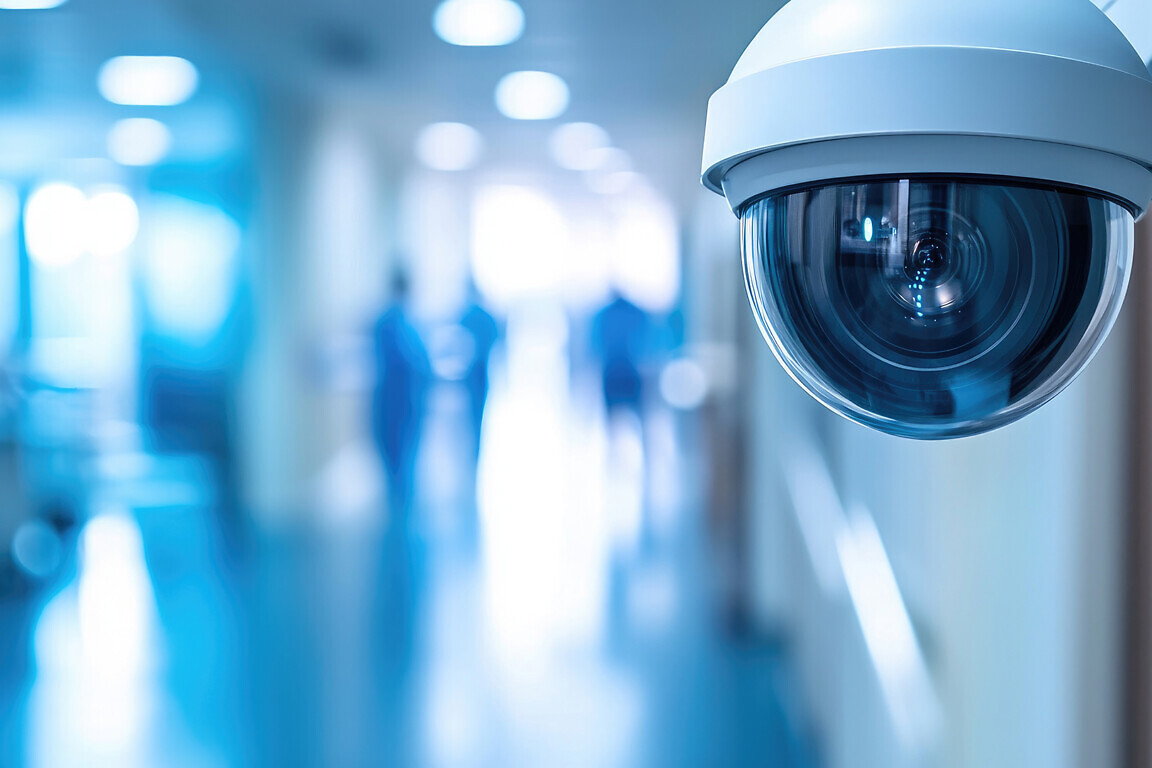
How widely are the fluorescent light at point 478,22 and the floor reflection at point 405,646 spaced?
1979 millimetres

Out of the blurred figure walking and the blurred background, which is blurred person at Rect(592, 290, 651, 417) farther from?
the blurred figure walking

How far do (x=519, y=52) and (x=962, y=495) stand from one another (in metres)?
2.95

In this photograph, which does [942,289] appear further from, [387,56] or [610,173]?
[610,173]

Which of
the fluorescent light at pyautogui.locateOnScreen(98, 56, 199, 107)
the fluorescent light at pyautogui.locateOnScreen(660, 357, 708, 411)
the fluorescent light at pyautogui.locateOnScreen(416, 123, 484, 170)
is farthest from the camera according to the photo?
the fluorescent light at pyautogui.locateOnScreen(416, 123, 484, 170)

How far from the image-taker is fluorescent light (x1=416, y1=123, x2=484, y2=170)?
199 inches

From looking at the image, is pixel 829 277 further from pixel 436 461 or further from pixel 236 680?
pixel 436 461

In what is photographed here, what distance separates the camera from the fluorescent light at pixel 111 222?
4633mm

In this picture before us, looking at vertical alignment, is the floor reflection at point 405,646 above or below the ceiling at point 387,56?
below

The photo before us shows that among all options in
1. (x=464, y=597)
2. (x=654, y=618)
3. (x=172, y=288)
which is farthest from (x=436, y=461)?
(x=654, y=618)

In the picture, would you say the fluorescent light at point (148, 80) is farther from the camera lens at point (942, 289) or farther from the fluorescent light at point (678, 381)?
the camera lens at point (942, 289)

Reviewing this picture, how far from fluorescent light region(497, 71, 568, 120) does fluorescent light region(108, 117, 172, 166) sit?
1.80 metres

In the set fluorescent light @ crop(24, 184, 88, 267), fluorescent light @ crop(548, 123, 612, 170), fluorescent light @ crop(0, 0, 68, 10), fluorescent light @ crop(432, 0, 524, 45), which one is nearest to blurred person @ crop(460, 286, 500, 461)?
fluorescent light @ crop(548, 123, 612, 170)

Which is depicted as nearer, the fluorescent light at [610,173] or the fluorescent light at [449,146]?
the fluorescent light at [449,146]

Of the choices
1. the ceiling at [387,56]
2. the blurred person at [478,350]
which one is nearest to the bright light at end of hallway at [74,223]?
the ceiling at [387,56]
